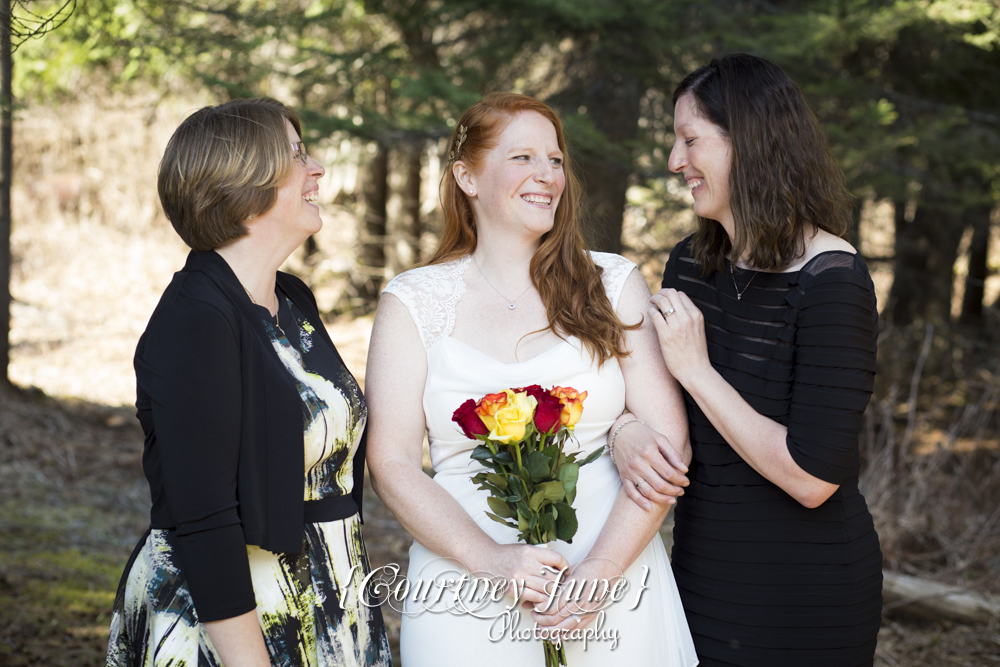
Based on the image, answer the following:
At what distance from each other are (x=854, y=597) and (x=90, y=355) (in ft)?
33.5

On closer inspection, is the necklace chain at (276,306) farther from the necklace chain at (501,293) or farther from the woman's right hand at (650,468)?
the woman's right hand at (650,468)

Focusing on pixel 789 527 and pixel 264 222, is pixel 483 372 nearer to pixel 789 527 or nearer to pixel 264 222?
pixel 264 222

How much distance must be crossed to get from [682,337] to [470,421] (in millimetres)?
705

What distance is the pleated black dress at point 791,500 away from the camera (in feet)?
6.98

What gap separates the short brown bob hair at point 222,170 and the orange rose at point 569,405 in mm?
920

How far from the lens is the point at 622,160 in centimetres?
574

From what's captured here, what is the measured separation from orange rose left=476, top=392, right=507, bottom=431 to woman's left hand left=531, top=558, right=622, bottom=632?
0.52 metres

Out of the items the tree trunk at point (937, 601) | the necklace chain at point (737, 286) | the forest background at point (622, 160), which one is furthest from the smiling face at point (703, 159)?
the tree trunk at point (937, 601)

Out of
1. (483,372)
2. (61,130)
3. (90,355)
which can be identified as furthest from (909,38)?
(61,130)

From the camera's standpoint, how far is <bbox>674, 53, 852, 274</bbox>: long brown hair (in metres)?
2.27

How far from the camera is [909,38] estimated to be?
6.82 meters

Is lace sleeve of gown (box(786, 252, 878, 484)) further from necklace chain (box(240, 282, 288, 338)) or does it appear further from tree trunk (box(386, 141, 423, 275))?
tree trunk (box(386, 141, 423, 275))

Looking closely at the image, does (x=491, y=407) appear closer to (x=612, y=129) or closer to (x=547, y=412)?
(x=547, y=412)

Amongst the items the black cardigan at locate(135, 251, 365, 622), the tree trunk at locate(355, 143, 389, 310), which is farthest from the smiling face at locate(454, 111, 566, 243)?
the tree trunk at locate(355, 143, 389, 310)
